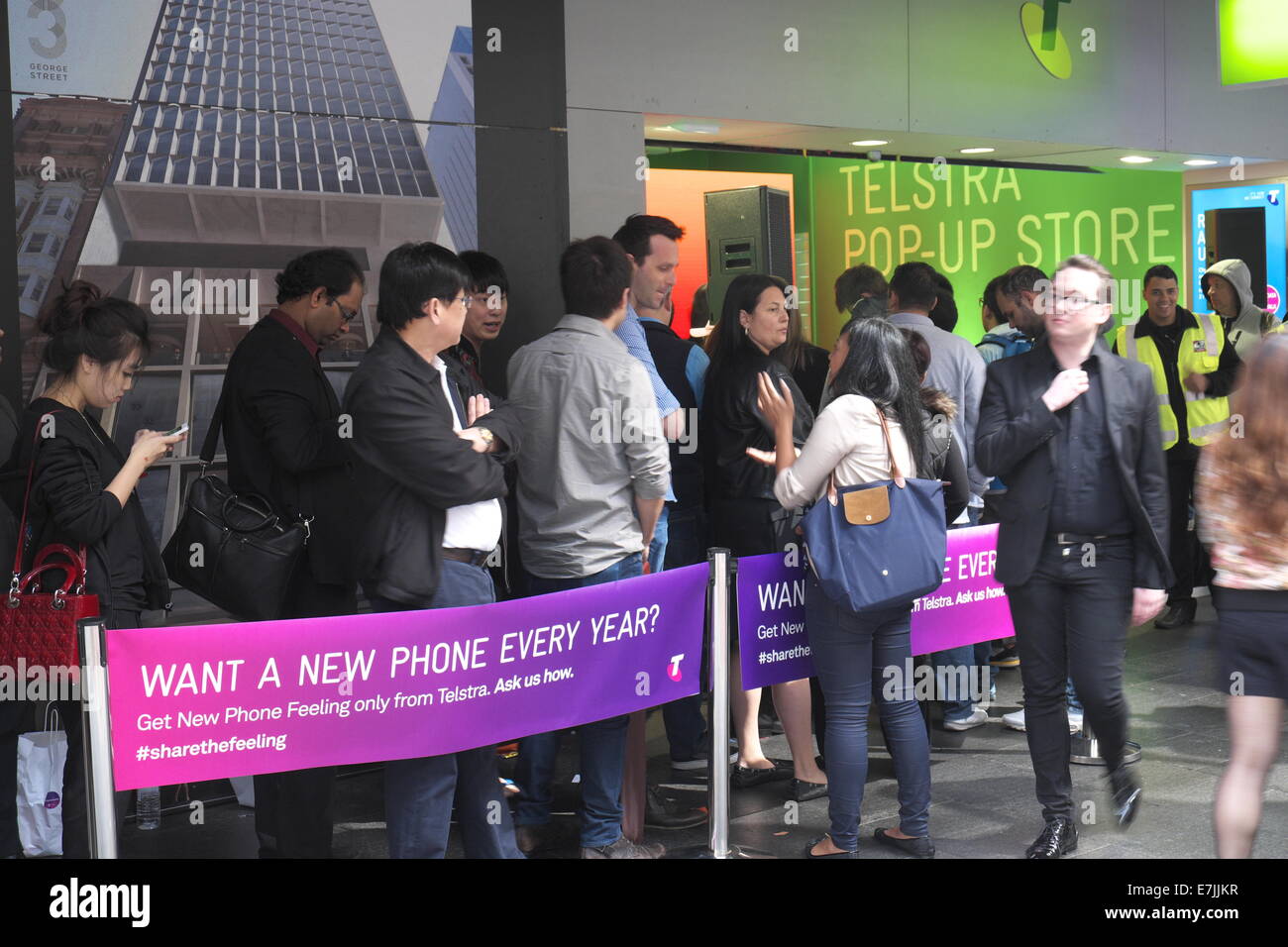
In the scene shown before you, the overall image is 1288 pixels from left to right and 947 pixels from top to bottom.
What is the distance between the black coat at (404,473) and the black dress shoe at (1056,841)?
219 centimetres

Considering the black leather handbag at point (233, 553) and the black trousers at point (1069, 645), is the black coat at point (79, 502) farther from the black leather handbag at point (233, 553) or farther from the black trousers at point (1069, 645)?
the black trousers at point (1069, 645)

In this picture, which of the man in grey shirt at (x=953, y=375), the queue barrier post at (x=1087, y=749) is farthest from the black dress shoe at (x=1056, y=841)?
the man in grey shirt at (x=953, y=375)

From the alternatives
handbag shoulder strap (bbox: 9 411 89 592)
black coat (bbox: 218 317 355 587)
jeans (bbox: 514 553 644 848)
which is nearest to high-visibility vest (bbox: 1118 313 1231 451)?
jeans (bbox: 514 553 644 848)

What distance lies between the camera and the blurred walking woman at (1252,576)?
147 inches

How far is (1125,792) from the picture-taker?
473 centimetres

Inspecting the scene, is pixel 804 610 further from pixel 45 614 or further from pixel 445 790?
pixel 45 614

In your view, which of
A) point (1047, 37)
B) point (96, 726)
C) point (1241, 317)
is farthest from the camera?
point (1047, 37)

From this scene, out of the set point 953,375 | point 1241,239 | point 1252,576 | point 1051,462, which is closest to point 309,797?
point 1051,462

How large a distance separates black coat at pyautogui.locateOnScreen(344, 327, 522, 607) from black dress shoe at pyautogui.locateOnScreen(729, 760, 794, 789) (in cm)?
216

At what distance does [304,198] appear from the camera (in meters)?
6.07

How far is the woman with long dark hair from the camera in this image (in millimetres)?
5500

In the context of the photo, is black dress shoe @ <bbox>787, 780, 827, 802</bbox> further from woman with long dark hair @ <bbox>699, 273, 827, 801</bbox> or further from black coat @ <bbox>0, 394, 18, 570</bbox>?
black coat @ <bbox>0, 394, 18, 570</bbox>

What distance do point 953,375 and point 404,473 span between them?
293 centimetres

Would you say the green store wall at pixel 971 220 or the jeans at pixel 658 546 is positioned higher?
the green store wall at pixel 971 220
